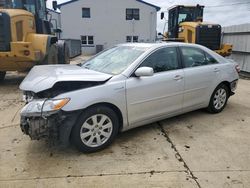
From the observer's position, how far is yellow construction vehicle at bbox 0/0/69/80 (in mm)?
7668

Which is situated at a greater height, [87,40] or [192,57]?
[192,57]

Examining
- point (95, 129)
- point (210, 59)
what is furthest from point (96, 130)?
point (210, 59)

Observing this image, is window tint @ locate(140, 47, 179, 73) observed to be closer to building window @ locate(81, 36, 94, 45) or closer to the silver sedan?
the silver sedan

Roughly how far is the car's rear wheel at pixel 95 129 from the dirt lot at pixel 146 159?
15 centimetres

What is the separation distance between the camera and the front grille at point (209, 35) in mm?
11867

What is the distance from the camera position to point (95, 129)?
3.90 m

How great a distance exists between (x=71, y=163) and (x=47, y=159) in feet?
1.23

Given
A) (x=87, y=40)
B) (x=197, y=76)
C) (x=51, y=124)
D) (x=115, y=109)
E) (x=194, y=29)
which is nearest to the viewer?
(x=51, y=124)

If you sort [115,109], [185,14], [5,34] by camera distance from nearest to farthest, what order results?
[115,109], [5,34], [185,14]

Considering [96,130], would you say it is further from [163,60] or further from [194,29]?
[194,29]

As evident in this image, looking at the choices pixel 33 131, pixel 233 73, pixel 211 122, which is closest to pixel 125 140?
pixel 33 131

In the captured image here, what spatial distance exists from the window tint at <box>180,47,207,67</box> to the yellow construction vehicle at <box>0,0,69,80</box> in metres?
4.62

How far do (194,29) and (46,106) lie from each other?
32.0 feet

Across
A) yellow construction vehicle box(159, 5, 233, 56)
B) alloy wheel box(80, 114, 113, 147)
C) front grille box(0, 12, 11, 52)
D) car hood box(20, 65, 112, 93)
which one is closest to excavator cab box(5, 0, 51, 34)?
front grille box(0, 12, 11, 52)
